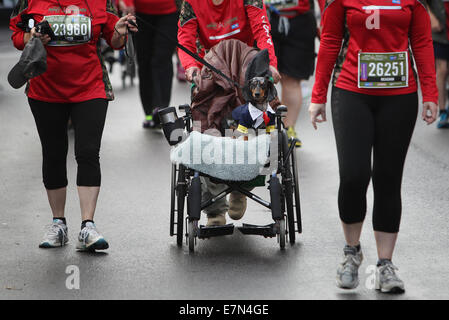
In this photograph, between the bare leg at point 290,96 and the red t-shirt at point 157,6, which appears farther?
the red t-shirt at point 157,6

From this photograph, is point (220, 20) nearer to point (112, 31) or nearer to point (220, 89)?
point (220, 89)

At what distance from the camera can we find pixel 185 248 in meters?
6.34

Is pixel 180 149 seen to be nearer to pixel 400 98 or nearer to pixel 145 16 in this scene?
pixel 400 98

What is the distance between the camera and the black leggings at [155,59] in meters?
10.8

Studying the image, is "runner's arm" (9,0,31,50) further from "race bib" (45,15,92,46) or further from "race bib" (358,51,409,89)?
"race bib" (358,51,409,89)

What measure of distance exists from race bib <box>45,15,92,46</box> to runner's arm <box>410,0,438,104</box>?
86.2 inches

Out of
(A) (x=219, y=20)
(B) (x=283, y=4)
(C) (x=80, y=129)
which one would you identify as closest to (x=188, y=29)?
(A) (x=219, y=20)

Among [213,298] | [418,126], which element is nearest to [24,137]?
[418,126]

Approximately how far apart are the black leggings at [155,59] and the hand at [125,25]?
461cm

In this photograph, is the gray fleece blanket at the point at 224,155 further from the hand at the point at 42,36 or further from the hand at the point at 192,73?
the hand at the point at 42,36

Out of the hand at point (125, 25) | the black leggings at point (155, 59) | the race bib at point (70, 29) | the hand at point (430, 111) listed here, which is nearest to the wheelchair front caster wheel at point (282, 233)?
the hand at point (430, 111)

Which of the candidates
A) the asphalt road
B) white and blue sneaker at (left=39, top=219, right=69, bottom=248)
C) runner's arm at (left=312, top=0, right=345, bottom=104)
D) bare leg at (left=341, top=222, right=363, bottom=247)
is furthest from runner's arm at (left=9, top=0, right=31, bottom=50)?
bare leg at (left=341, top=222, right=363, bottom=247)

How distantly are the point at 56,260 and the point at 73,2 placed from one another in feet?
5.61

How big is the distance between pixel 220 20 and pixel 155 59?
434 cm
